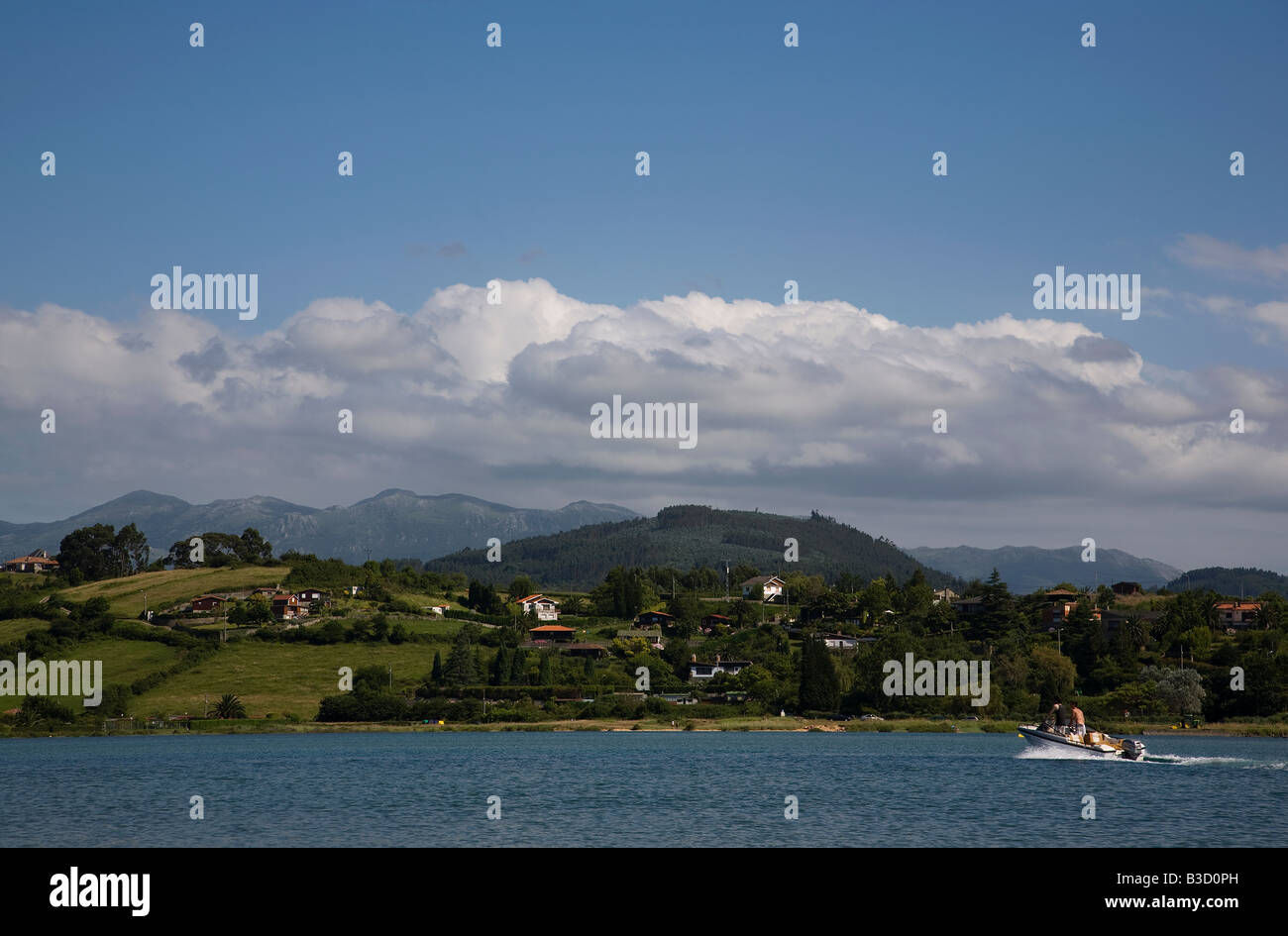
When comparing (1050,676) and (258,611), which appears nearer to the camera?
(1050,676)

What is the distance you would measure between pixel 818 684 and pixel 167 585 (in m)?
98.1

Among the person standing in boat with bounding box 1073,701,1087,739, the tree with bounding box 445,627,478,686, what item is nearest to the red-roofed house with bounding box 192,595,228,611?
the tree with bounding box 445,627,478,686

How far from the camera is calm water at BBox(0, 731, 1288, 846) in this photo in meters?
40.0

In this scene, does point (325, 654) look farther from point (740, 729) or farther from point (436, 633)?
point (740, 729)

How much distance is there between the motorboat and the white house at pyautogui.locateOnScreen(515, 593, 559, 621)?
370ft

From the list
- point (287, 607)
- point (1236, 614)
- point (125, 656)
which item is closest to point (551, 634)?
point (287, 607)

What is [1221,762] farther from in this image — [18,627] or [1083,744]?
[18,627]

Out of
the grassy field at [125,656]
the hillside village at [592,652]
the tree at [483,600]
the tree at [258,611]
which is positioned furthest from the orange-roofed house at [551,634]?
the grassy field at [125,656]

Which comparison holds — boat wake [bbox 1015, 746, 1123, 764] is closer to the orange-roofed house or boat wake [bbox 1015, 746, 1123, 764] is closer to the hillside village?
the hillside village

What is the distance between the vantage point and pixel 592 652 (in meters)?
146

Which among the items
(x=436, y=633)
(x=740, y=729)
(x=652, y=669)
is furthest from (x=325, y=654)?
(x=740, y=729)

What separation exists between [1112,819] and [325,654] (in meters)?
105
